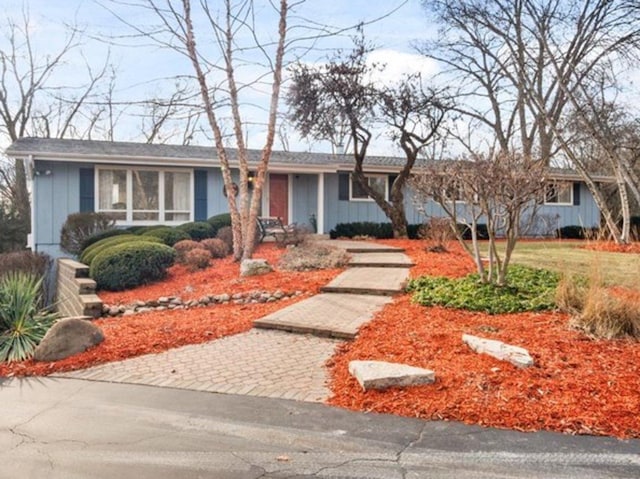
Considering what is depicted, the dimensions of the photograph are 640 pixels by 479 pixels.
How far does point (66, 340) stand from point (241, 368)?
2.00 m

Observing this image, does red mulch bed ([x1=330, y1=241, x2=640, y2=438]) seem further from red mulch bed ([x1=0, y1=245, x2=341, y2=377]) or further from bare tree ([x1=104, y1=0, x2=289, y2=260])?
bare tree ([x1=104, y1=0, x2=289, y2=260])

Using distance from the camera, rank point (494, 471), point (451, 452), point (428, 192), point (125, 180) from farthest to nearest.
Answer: point (125, 180) < point (428, 192) < point (451, 452) < point (494, 471)

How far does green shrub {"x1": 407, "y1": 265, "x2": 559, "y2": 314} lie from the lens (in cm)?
642

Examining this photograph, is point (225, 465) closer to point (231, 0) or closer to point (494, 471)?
point (494, 471)

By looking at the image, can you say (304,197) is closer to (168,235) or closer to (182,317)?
(168,235)

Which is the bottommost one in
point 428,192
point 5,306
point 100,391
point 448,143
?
point 100,391

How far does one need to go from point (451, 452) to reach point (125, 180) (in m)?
14.4

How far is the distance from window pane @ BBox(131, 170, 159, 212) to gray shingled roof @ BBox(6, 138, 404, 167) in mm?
679

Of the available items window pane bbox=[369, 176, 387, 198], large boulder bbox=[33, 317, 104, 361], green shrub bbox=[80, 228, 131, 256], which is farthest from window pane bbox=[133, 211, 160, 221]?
large boulder bbox=[33, 317, 104, 361]

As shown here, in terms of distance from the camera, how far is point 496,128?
22109 mm

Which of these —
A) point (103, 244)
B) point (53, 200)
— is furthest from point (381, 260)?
point (53, 200)

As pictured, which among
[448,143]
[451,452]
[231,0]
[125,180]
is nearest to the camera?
[451,452]

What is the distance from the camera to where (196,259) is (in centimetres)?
1091

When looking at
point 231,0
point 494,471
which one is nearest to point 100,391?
point 494,471
